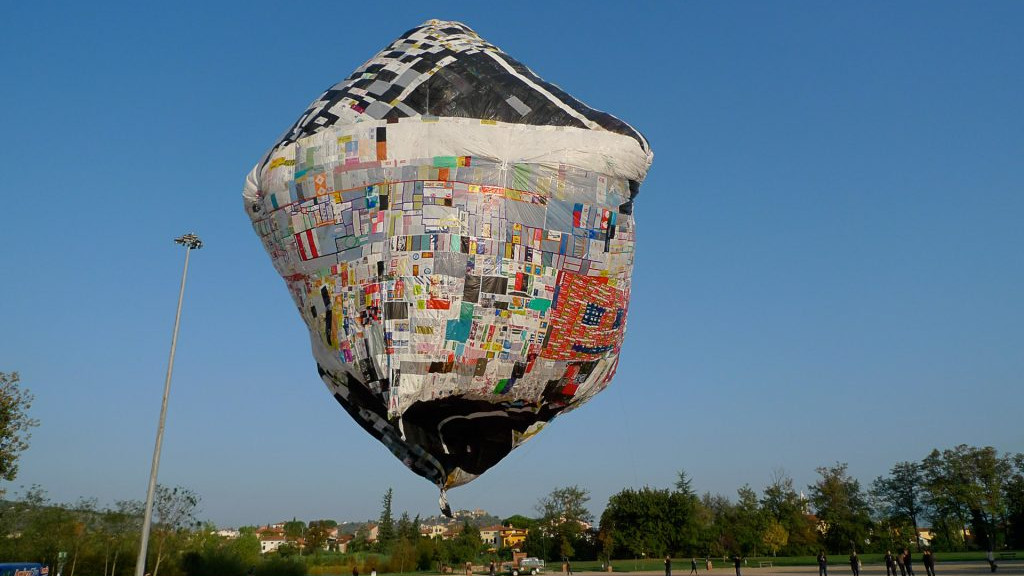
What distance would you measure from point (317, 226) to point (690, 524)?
159 feet

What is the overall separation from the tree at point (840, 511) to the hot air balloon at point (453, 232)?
53387 mm

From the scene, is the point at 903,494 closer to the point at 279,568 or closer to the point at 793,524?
the point at 793,524

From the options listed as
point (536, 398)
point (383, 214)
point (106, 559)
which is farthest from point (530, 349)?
point (106, 559)

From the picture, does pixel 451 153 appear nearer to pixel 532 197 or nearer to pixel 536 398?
pixel 532 197

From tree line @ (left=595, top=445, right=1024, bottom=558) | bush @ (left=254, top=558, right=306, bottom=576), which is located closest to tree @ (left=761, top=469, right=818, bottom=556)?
tree line @ (left=595, top=445, right=1024, bottom=558)

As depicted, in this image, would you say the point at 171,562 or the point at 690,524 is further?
the point at 690,524

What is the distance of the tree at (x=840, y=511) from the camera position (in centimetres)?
5426

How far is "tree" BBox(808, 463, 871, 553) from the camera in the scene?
178ft

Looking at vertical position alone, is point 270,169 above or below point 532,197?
above

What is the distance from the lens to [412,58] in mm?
8469

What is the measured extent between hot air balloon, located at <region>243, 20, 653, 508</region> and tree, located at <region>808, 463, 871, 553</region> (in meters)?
53.4

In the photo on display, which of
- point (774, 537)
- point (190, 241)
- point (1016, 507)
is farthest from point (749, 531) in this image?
point (190, 241)

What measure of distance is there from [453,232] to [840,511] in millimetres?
62424

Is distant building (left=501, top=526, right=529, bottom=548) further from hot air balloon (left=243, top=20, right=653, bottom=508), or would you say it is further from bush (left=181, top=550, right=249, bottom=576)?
hot air balloon (left=243, top=20, right=653, bottom=508)
